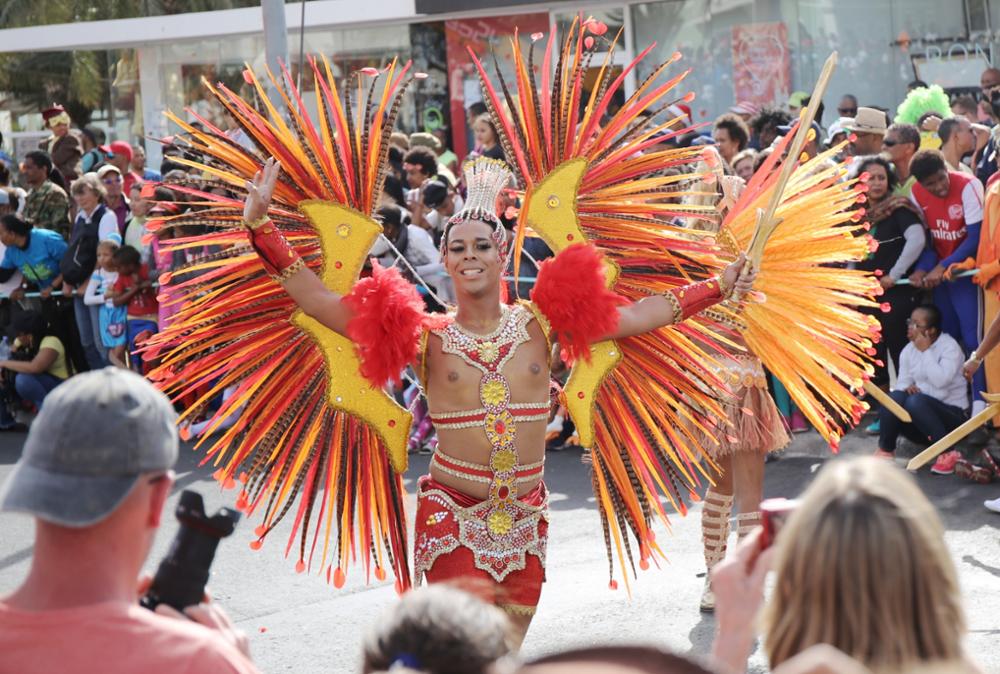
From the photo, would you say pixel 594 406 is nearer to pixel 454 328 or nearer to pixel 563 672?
pixel 454 328

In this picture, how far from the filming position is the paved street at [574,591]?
19.9 feet

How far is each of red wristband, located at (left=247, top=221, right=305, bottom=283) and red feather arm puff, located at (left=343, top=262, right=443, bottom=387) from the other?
0.26 metres

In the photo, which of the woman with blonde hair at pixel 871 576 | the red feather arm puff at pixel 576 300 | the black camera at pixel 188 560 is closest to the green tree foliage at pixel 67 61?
the red feather arm puff at pixel 576 300

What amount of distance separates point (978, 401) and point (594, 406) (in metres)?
3.95

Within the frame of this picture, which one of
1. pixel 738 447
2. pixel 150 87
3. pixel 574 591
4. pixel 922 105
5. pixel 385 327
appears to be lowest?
pixel 574 591

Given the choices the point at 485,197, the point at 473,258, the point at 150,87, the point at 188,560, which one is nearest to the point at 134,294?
the point at 485,197

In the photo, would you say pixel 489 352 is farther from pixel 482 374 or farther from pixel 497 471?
pixel 497 471

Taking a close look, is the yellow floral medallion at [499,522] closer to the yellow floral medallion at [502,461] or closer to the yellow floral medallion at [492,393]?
the yellow floral medallion at [502,461]

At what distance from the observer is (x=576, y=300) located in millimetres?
5133

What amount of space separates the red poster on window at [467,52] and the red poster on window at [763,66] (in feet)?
7.80

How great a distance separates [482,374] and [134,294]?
6.81 metres

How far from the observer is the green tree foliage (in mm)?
29109

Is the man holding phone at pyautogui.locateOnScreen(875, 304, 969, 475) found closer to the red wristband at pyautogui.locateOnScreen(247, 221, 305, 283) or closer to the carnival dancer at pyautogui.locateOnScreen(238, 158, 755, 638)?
the carnival dancer at pyautogui.locateOnScreen(238, 158, 755, 638)

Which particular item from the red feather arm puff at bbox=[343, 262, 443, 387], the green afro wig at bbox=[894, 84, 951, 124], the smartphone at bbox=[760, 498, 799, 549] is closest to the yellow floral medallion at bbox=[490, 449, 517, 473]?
the red feather arm puff at bbox=[343, 262, 443, 387]
